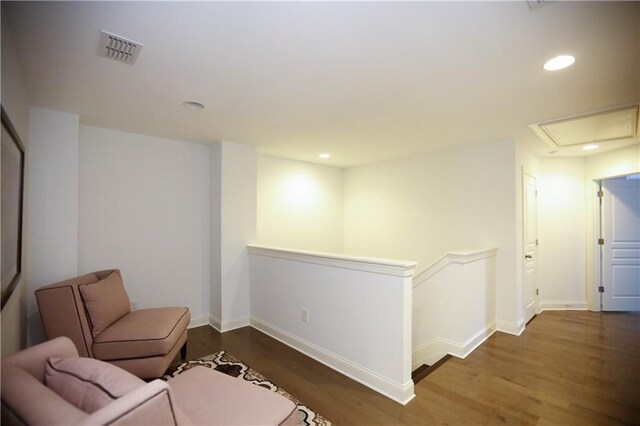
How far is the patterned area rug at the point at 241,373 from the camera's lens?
1.99m

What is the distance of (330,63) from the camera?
1834mm

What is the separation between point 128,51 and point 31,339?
2.55 m

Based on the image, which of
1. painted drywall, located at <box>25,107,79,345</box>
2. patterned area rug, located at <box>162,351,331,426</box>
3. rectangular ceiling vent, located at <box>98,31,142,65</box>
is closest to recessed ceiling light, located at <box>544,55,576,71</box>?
rectangular ceiling vent, located at <box>98,31,142,65</box>

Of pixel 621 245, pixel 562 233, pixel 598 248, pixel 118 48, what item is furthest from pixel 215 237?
pixel 621 245

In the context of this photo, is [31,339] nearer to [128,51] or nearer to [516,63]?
[128,51]

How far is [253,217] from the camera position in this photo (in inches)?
154

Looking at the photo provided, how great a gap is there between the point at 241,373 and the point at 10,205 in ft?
6.60

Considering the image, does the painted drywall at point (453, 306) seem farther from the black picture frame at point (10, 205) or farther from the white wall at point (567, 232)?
the black picture frame at point (10, 205)

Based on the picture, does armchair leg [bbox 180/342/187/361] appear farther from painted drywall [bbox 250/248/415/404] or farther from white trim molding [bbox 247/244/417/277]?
white trim molding [bbox 247/244/417/277]

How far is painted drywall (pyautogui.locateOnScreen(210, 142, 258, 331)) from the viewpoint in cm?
362

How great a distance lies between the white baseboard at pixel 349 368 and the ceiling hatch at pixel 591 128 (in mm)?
2828

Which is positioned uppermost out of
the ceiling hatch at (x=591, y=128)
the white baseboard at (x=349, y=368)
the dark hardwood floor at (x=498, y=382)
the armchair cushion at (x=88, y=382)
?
the ceiling hatch at (x=591, y=128)

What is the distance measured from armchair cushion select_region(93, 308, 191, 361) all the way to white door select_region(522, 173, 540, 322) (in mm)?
4044

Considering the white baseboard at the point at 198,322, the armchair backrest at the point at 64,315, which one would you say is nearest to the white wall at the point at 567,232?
the white baseboard at the point at 198,322
